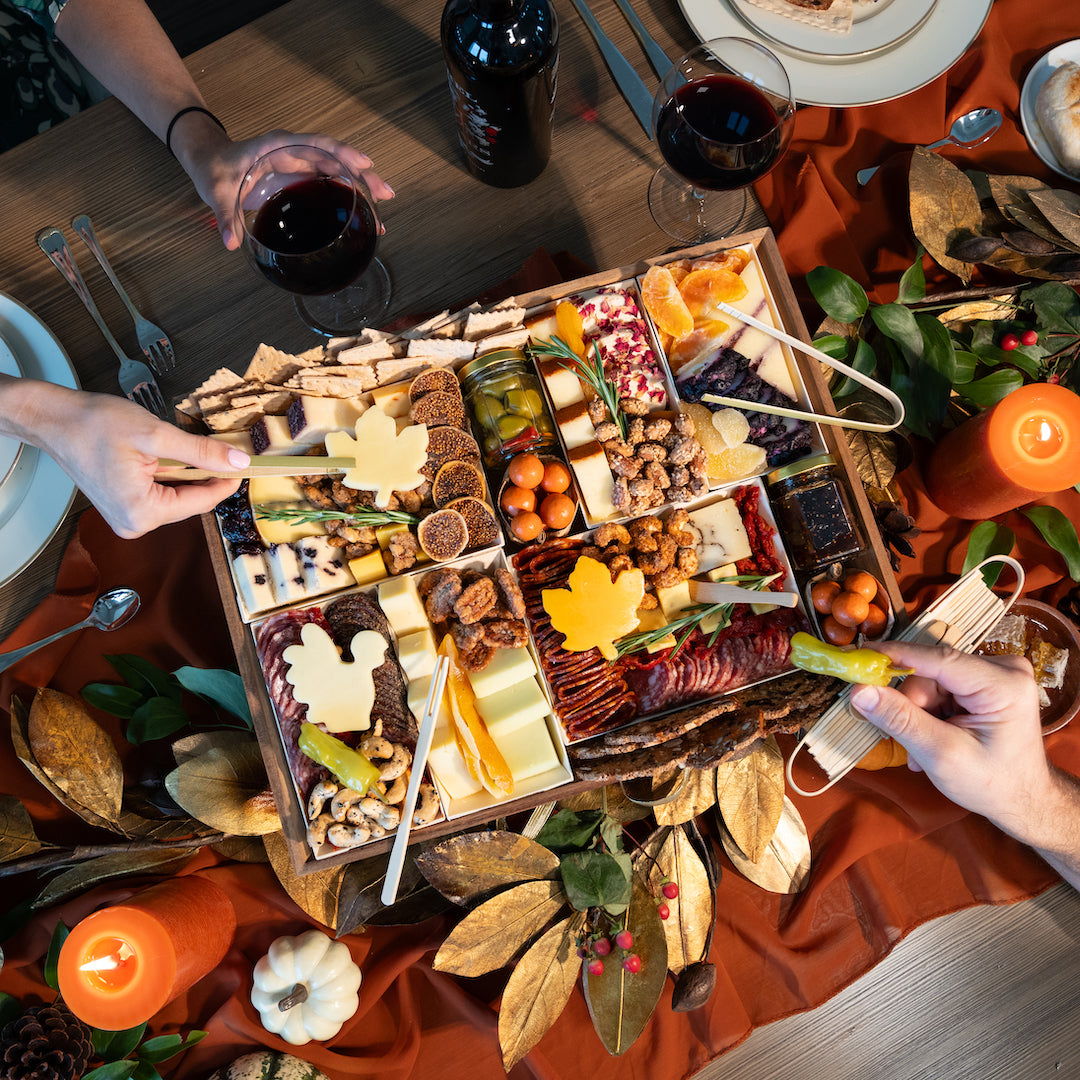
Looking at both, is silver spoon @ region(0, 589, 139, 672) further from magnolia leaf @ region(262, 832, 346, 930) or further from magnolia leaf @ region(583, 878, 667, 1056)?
magnolia leaf @ region(583, 878, 667, 1056)

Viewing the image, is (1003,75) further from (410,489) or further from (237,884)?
(237,884)

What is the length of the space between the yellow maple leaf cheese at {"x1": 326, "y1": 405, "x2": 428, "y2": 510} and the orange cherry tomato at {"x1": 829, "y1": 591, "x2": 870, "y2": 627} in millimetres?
717

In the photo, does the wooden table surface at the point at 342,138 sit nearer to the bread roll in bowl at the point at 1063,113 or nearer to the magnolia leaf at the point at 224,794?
the magnolia leaf at the point at 224,794

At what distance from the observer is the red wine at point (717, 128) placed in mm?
1168

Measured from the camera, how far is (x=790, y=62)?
138cm

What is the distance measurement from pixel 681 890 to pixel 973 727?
1.88 feet

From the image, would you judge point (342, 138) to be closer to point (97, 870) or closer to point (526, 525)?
point (526, 525)

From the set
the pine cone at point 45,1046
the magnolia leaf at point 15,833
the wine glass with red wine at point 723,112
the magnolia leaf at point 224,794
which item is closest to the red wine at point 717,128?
the wine glass with red wine at point 723,112

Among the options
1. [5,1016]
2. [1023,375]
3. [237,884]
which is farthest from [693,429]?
[5,1016]

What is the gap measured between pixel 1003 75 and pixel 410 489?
Answer: 1.40 m

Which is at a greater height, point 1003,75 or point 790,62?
point 790,62

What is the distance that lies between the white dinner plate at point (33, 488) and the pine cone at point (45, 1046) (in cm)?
70

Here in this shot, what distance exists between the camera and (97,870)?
1254 mm

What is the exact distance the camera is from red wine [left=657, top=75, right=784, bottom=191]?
1.17 metres
